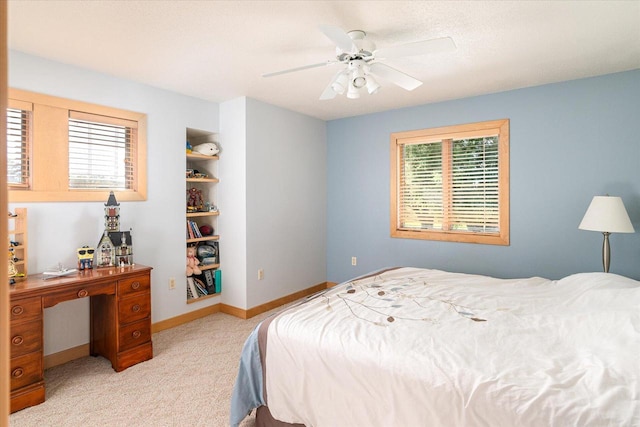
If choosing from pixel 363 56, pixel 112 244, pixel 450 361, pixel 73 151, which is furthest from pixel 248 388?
pixel 73 151

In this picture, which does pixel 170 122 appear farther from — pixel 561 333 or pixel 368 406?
pixel 561 333

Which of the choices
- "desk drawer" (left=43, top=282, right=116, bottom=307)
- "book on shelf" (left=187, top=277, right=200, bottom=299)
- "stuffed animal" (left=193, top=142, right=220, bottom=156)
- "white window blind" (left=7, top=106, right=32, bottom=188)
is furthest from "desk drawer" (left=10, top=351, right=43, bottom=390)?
"stuffed animal" (left=193, top=142, right=220, bottom=156)

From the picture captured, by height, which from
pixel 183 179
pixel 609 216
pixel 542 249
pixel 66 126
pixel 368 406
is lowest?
pixel 368 406

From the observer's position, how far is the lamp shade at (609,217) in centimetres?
276

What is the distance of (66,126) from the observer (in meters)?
2.87

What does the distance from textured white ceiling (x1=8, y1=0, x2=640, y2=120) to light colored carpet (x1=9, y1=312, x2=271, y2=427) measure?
2.41m

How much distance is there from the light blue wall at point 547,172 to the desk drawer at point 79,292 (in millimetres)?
3022

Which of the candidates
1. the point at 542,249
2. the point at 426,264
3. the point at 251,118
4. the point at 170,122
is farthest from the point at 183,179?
the point at 542,249

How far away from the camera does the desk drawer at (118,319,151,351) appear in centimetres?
269

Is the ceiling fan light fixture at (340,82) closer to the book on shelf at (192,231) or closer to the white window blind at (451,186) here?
the white window blind at (451,186)

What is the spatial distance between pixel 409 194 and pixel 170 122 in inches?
112

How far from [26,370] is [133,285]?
793mm

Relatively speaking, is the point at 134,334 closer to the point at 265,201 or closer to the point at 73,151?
the point at 73,151

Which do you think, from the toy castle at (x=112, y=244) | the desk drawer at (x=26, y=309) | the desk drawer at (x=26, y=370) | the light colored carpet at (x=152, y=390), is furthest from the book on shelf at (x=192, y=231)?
the desk drawer at (x=26, y=370)
